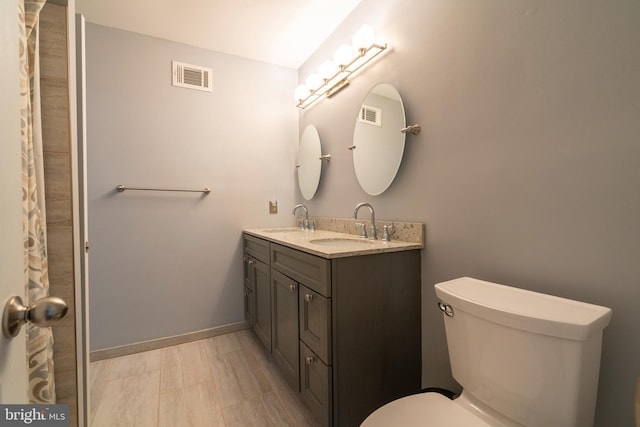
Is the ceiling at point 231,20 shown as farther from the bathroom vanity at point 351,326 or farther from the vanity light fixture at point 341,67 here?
the bathroom vanity at point 351,326

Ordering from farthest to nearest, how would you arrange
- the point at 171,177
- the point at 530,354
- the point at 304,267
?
1. the point at 171,177
2. the point at 304,267
3. the point at 530,354

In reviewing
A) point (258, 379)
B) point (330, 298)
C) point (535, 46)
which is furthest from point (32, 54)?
point (258, 379)

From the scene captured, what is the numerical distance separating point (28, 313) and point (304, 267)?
36.6 inches

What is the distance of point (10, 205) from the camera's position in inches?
15.0

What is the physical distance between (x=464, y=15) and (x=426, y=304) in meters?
1.26

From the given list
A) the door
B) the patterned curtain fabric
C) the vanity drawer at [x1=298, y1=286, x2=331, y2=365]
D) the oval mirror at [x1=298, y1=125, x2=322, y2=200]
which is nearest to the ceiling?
the oval mirror at [x1=298, y1=125, x2=322, y2=200]

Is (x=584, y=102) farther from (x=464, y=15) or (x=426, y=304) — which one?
(x=426, y=304)

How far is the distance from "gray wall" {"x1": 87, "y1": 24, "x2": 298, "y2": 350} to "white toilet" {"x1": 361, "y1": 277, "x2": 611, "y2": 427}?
67.2 inches

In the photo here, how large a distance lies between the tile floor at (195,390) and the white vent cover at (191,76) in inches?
77.0

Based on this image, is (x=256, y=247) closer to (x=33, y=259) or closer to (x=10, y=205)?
(x=33, y=259)

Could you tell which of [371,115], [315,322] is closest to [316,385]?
[315,322]

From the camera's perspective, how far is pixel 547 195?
87 centimetres

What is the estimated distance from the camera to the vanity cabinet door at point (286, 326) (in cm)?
133

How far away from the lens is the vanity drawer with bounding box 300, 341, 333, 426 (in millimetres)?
1072
